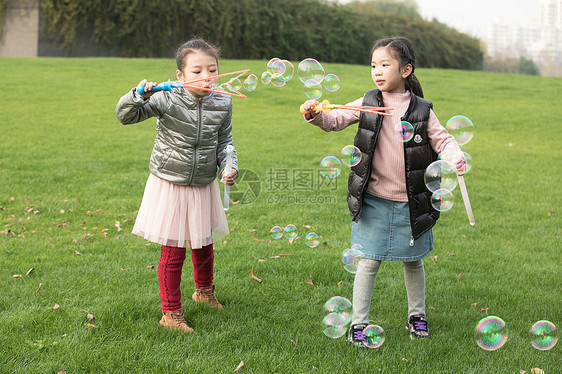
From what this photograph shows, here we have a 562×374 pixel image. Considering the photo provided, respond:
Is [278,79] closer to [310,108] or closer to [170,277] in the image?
[310,108]

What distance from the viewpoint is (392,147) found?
3062 millimetres

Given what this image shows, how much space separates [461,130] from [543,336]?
1.23m

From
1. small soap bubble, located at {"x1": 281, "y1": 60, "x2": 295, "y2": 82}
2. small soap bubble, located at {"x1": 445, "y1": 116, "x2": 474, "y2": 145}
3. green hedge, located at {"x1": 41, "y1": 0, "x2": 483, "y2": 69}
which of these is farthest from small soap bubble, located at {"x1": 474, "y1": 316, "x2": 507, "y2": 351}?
green hedge, located at {"x1": 41, "y1": 0, "x2": 483, "y2": 69}

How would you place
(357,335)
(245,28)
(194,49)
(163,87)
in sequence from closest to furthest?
(163,87) → (194,49) → (357,335) → (245,28)

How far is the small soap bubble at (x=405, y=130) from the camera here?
2.97 metres

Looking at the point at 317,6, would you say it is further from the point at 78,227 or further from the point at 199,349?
the point at 199,349

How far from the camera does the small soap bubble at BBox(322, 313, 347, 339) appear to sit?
10.1ft

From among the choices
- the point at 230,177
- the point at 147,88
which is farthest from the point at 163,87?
the point at 230,177

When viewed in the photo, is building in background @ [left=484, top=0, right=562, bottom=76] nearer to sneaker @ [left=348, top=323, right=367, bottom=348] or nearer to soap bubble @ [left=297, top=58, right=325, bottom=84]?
soap bubble @ [left=297, top=58, right=325, bottom=84]

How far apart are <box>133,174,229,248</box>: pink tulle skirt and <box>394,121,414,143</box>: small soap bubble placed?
1.19 meters

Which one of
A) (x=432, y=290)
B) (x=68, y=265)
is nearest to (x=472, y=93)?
(x=432, y=290)

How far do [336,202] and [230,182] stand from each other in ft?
10.1

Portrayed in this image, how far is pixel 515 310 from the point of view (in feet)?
11.6

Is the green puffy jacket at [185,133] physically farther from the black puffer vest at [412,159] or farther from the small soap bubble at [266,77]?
the black puffer vest at [412,159]
